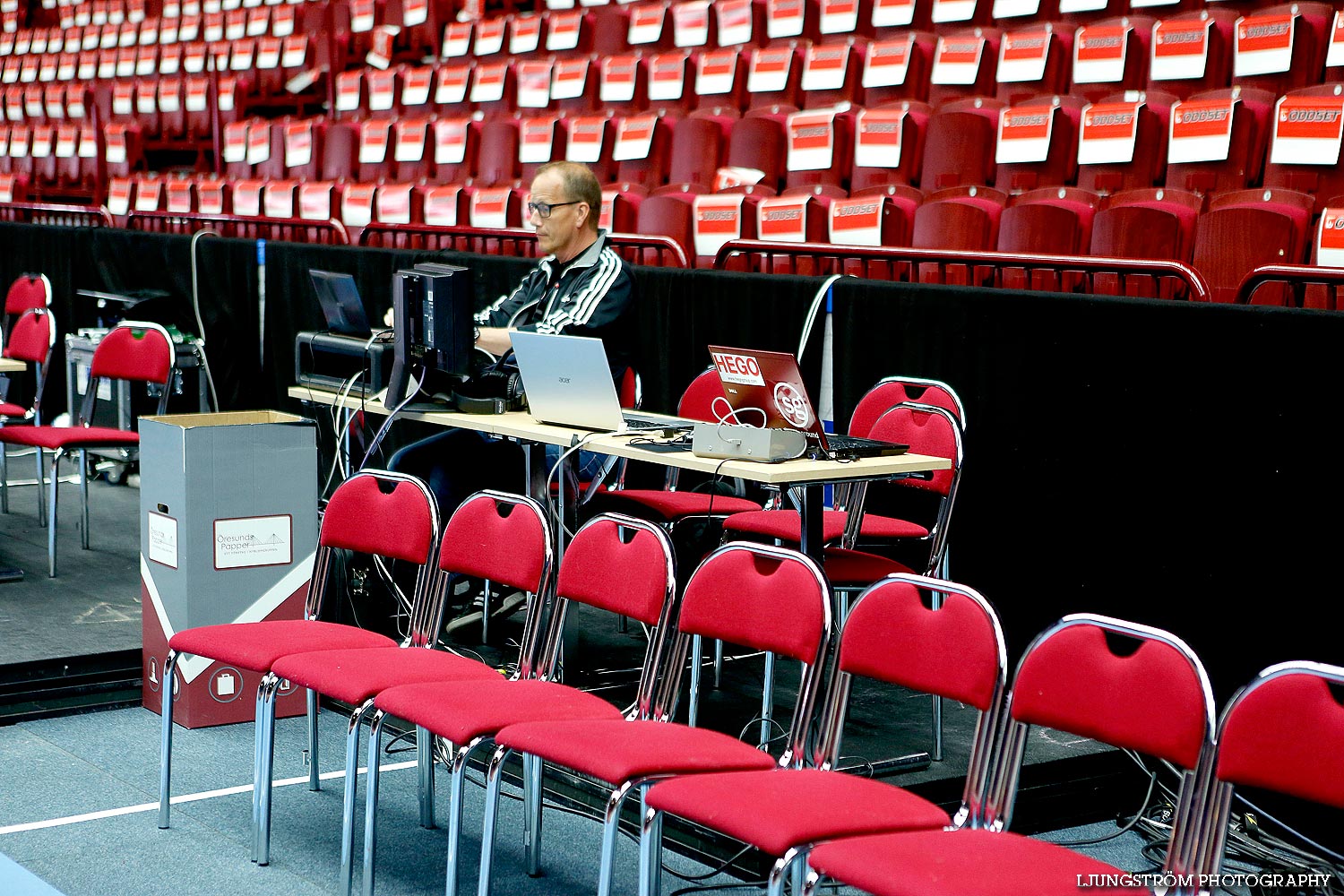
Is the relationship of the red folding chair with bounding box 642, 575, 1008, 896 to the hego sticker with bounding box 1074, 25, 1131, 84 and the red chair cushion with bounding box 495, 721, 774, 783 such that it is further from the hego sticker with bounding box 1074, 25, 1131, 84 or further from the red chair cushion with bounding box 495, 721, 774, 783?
the hego sticker with bounding box 1074, 25, 1131, 84

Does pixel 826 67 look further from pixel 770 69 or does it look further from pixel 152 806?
pixel 152 806

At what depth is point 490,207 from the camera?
27.0 ft

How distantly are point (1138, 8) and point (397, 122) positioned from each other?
4857 mm

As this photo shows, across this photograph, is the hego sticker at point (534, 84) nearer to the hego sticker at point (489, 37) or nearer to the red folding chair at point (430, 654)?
the hego sticker at point (489, 37)

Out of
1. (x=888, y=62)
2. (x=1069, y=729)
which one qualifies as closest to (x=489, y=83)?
(x=888, y=62)

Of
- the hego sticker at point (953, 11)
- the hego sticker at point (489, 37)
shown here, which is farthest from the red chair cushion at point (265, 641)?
the hego sticker at point (489, 37)

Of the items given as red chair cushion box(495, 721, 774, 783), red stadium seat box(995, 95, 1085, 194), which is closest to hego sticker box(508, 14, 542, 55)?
red stadium seat box(995, 95, 1085, 194)

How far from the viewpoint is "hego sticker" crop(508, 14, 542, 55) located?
10.1m

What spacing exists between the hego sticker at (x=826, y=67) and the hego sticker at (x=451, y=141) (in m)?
2.40

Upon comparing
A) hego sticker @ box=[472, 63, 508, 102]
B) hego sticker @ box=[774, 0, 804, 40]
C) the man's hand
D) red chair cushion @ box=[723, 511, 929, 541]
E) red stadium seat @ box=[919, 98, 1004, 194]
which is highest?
hego sticker @ box=[774, 0, 804, 40]

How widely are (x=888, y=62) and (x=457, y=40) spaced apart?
4328mm

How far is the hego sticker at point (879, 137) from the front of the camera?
690 cm

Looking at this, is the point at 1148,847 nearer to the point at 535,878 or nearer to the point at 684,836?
the point at 684,836

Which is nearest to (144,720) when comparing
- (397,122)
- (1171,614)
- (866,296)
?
(866,296)
